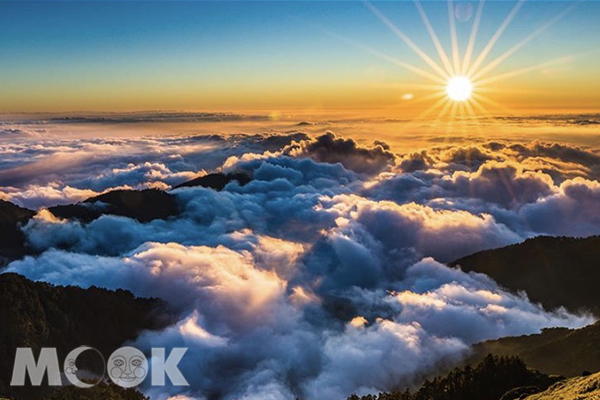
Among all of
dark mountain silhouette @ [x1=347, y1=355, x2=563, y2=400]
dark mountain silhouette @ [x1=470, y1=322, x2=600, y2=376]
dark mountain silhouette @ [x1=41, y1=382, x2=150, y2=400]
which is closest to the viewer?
dark mountain silhouette @ [x1=347, y1=355, x2=563, y2=400]

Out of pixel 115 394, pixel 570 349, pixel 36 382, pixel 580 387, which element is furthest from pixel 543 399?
pixel 36 382

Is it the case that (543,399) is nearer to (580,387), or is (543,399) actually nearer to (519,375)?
(580,387)

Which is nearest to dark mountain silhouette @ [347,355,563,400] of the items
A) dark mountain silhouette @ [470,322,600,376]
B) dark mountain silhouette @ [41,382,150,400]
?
dark mountain silhouette @ [470,322,600,376]

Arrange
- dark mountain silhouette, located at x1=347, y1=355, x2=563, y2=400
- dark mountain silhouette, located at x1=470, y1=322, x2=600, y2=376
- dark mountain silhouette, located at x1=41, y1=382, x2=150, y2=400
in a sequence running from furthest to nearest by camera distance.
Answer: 1. dark mountain silhouette, located at x1=470, y1=322, x2=600, y2=376
2. dark mountain silhouette, located at x1=41, y1=382, x2=150, y2=400
3. dark mountain silhouette, located at x1=347, y1=355, x2=563, y2=400

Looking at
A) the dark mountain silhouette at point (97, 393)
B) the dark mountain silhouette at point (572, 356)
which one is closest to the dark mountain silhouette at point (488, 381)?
the dark mountain silhouette at point (572, 356)

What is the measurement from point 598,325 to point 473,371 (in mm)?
116578

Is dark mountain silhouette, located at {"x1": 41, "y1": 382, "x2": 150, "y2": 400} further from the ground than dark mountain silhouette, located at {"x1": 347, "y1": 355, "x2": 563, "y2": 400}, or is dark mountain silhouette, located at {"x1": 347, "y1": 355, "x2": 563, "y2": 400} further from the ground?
dark mountain silhouette, located at {"x1": 347, "y1": 355, "x2": 563, "y2": 400}

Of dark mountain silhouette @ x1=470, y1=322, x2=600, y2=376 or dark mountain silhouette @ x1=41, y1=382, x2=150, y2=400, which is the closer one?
dark mountain silhouette @ x1=41, y1=382, x2=150, y2=400

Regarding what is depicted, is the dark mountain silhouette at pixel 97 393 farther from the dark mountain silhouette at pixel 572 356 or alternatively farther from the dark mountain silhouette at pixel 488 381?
the dark mountain silhouette at pixel 572 356

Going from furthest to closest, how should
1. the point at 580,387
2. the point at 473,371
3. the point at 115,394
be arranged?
the point at 115,394 → the point at 473,371 → the point at 580,387

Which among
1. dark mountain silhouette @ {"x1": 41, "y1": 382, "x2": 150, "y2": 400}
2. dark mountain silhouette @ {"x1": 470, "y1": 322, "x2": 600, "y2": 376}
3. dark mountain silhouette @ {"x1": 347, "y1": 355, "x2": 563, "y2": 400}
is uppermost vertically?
dark mountain silhouette @ {"x1": 347, "y1": 355, "x2": 563, "y2": 400}

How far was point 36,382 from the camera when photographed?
602 ft

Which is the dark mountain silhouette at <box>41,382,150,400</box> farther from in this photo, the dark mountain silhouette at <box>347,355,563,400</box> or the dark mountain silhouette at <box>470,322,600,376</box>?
the dark mountain silhouette at <box>470,322,600,376</box>

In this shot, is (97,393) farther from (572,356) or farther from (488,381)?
(572,356)
